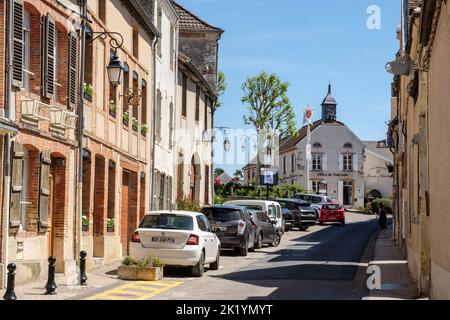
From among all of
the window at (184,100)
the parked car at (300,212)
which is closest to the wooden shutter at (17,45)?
the window at (184,100)

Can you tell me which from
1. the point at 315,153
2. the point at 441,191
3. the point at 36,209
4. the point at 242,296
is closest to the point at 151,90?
the point at 36,209

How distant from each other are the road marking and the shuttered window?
4.94 meters

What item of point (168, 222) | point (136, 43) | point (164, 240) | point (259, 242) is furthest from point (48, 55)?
point (259, 242)

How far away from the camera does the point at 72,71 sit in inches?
805

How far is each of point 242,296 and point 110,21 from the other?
11.6 meters

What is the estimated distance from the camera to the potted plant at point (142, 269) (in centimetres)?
1866

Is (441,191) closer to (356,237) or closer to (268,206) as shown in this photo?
(268,206)

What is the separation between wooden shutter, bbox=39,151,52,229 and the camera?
710 inches

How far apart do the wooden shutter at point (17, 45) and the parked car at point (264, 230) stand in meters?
15.4

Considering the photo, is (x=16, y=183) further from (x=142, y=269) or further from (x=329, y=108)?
(x=329, y=108)

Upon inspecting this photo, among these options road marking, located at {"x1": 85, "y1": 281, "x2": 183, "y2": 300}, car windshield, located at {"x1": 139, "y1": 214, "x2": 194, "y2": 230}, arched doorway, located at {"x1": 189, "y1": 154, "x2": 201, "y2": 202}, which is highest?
arched doorway, located at {"x1": 189, "y1": 154, "x2": 201, "y2": 202}

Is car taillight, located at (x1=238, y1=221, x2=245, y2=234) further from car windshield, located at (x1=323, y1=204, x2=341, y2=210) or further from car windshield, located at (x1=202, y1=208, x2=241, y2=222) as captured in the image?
car windshield, located at (x1=323, y1=204, x2=341, y2=210)

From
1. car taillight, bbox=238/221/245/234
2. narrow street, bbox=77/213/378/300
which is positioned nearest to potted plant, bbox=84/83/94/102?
narrow street, bbox=77/213/378/300

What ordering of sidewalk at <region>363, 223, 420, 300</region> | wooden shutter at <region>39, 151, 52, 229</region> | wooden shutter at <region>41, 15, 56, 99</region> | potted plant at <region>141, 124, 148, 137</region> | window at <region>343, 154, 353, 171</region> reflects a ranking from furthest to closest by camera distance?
1. window at <region>343, 154, 353, 171</region>
2. potted plant at <region>141, 124, 148, 137</region>
3. wooden shutter at <region>41, 15, 56, 99</region>
4. wooden shutter at <region>39, 151, 52, 229</region>
5. sidewalk at <region>363, 223, 420, 300</region>
